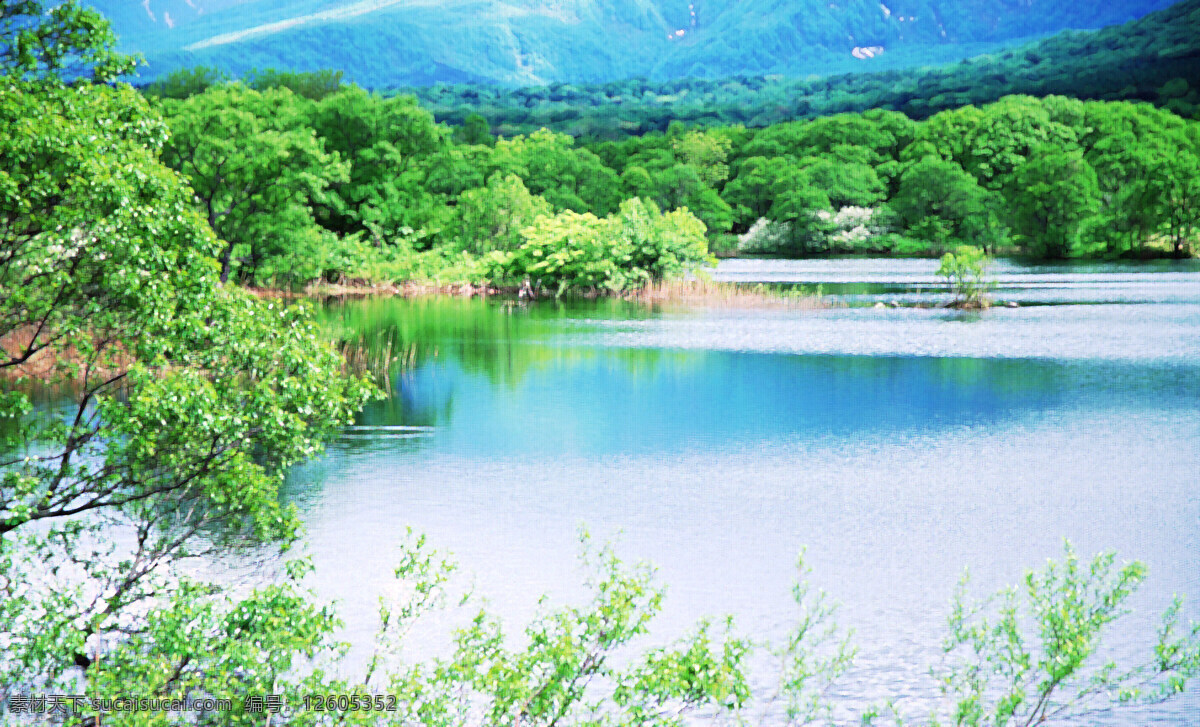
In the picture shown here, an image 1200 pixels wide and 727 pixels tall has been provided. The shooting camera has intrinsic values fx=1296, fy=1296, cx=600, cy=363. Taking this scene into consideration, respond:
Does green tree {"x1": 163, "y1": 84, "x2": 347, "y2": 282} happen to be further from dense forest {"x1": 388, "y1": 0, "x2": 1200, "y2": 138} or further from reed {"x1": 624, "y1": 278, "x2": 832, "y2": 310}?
dense forest {"x1": 388, "y1": 0, "x2": 1200, "y2": 138}

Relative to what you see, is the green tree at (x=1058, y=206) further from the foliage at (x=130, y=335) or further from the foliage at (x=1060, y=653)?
the foliage at (x=130, y=335)

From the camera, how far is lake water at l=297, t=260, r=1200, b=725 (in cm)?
1209

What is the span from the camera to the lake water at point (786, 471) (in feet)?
39.7

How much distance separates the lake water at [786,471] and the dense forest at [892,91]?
3544 inches

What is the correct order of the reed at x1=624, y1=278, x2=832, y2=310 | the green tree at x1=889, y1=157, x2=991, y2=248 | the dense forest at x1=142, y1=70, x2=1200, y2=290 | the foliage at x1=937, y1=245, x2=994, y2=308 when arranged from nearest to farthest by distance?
the foliage at x1=937, y1=245, x2=994, y2=308 → the reed at x1=624, y1=278, x2=832, y2=310 → the dense forest at x1=142, y1=70, x2=1200, y2=290 → the green tree at x1=889, y1=157, x2=991, y2=248

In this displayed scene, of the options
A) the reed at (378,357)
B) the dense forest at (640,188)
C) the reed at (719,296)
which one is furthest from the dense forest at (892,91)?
the reed at (378,357)

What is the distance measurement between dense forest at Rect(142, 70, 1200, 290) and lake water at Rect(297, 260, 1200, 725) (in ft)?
34.0

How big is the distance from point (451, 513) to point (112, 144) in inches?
274

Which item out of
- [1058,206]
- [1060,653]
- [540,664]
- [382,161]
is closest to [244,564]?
[540,664]

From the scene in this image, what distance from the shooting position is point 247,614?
7.77m

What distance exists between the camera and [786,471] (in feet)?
57.0

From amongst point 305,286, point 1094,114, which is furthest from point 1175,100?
point 305,286

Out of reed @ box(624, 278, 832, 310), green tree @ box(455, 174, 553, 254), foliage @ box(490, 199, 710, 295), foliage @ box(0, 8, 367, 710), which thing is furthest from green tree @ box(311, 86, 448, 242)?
foliage @ box(0, 8, 367, 710)

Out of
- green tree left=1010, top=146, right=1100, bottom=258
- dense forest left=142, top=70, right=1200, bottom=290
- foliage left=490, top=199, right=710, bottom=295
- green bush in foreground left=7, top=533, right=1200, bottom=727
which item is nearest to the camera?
green bush in foreground left=7, top=533, right=1200, bottom=727
